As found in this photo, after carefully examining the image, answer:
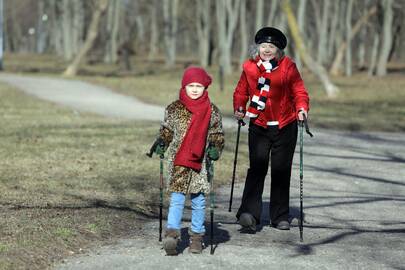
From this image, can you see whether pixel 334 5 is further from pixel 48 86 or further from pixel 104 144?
pixel 104 144

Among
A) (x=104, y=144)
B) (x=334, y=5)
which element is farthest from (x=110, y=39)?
(x=104, y=144)

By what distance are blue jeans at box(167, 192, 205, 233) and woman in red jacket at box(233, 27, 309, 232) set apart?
870 millimetres

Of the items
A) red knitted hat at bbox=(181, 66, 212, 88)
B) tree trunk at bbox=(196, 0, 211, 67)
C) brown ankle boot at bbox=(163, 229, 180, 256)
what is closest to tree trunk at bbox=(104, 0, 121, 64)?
tree trunk at bbox=(196, 0, 211, 67)

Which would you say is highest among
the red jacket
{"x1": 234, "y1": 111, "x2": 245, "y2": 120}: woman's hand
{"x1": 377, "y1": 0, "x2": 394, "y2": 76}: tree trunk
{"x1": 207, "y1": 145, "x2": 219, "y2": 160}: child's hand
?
{"x1": 377, "y1": 0, "x2": 394, "y2": 76}: tree trunk

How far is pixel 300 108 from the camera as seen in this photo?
8.16 meters

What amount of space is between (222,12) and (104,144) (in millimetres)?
38550

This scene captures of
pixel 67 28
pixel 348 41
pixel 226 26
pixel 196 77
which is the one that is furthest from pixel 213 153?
pixel 67 28

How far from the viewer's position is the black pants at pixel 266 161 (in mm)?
8344

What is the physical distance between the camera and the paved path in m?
6.85

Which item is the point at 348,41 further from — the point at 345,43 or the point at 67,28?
the point at 67,28

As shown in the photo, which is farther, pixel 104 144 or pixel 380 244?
pixel 104 144

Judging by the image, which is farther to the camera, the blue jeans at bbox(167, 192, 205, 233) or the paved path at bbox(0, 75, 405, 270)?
the blue jeans at bbox(167, 192, 205, 233)

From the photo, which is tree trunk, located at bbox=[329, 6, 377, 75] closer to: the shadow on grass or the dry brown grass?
the dry brown grass

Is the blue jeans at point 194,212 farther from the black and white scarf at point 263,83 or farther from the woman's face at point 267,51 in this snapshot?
the woman's face at point 267,51
